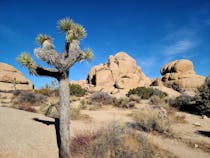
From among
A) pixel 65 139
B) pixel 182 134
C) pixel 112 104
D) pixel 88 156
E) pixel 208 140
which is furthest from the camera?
pixel 112 104

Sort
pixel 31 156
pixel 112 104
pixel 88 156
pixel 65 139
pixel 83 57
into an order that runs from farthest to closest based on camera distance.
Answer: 1. pixel 112 104
2. pixel 83 57
3. pixel 65 139
4. pixel 31 156
5. pixel 88 156

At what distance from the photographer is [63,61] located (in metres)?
5.97

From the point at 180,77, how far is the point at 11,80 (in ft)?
107

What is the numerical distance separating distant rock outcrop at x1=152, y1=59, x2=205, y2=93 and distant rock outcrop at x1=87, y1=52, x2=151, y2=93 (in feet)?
15.8

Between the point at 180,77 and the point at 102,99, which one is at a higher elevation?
the point at 180,77

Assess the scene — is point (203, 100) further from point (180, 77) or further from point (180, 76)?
point (180, 76)

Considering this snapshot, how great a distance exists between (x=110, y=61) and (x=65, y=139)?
141ft

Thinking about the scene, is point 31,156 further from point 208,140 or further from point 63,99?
point 208,140

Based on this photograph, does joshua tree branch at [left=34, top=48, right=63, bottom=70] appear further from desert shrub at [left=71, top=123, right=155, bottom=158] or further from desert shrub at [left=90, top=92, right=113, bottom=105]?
desert shrub at [left=90, top=92, right=113, bottom=105]

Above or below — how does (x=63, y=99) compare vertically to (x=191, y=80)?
below

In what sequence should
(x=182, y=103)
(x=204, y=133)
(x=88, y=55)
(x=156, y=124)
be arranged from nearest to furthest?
(x=88, y=55) < (x=156, y=124) < (x=204, y=133) < (x=182, y=103)

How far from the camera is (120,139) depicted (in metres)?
5.26

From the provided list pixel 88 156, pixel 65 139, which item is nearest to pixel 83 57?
pixel 65 139

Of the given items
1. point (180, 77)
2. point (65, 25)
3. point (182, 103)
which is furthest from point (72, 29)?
point (180, 77)
